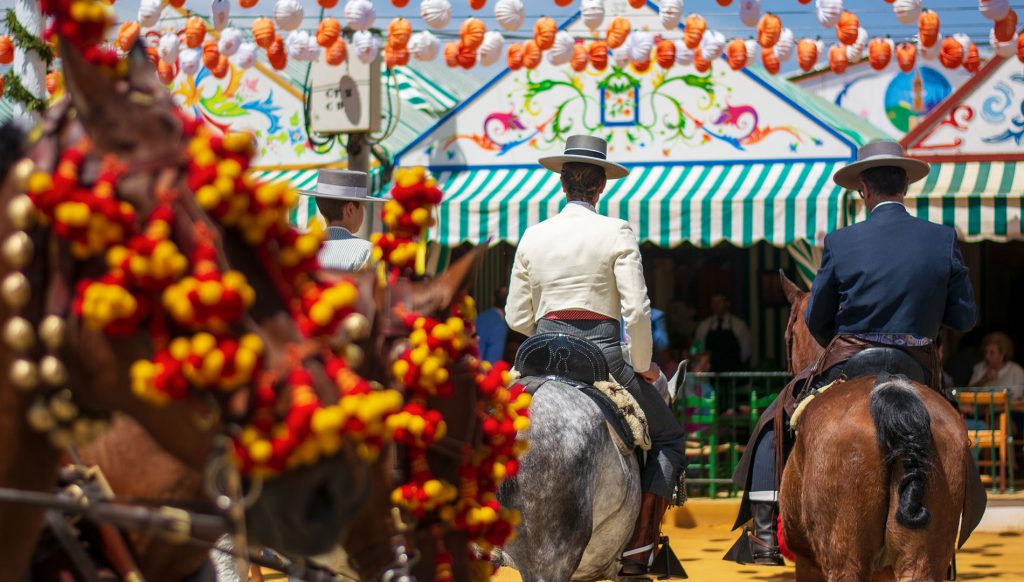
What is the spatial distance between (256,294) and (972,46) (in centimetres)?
1095

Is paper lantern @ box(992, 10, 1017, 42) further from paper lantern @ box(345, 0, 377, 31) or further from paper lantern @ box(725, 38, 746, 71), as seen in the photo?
paper lantern @ box(345, 0, 377, 31)

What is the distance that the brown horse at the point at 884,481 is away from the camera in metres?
4.93

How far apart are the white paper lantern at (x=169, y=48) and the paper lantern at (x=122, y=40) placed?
26.0 inches

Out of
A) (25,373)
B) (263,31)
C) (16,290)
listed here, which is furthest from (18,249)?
(263,31)

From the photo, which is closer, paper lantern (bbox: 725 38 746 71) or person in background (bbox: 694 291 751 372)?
paper lantern (bbox: 725 38 746 71)

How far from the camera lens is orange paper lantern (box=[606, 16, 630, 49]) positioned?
37.8 feet

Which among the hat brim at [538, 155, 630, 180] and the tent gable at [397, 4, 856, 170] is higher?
the tent gable at [397, 4, 856, 170]

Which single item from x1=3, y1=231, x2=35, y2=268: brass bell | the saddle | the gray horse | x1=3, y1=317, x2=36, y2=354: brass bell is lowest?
the gray horse

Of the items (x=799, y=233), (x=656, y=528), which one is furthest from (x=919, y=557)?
(x=799, y=233)

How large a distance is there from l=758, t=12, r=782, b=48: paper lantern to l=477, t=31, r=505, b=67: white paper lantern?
1.90 m

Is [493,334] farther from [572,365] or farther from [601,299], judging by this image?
[572,365]

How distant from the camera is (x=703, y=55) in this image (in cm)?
1205

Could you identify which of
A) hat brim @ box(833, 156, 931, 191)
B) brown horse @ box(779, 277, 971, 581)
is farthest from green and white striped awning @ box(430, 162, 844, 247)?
brown horse @ box(779, 277, 971, 581)

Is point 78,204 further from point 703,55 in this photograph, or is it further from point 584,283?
point 703,55
